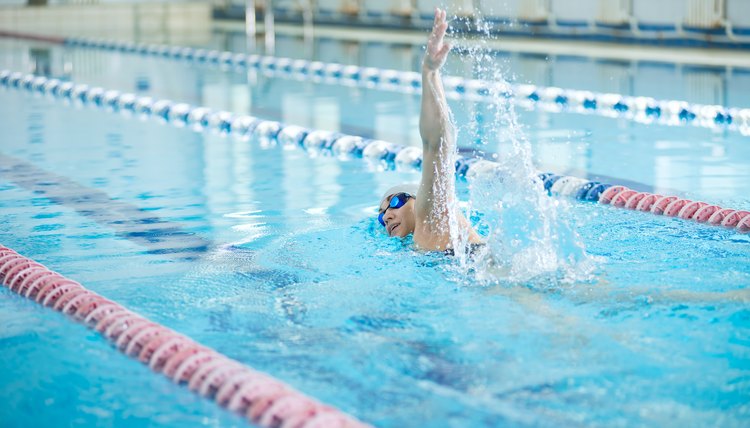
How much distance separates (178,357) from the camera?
3182mm

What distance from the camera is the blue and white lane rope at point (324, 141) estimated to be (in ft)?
17.1

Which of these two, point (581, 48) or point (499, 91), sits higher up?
point (581, 48)

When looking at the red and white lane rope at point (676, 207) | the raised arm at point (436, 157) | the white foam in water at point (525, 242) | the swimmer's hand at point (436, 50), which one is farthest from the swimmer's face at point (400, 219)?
the red and white lane rope at point (676, 207)

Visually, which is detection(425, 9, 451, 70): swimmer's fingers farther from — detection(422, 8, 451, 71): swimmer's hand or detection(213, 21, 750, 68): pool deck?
detection(213, 21, 750, 68): pool deck

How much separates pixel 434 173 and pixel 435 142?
4.4 inches

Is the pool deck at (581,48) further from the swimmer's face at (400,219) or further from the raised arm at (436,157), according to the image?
the raised arm at (436,157)

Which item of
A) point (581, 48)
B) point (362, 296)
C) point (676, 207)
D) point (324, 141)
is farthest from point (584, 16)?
point (362, 296)

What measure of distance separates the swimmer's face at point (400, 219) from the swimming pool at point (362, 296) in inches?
3.7

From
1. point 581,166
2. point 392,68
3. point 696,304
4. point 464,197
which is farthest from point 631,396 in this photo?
point 392,68

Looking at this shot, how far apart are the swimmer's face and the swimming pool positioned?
0.31 feet

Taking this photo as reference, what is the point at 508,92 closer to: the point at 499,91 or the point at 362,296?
the point at 362,296

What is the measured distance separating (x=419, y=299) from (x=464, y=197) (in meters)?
2.07

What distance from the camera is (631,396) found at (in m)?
2.97

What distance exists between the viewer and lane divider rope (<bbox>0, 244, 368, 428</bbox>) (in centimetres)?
274
